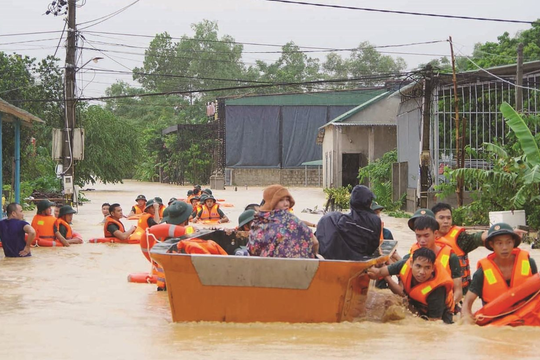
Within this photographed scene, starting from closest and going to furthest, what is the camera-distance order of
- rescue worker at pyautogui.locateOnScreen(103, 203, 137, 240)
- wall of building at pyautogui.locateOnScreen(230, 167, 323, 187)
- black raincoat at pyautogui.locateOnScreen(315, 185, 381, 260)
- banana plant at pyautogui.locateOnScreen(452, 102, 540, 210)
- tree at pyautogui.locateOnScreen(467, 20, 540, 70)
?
black raincoat at pyautogui.locateOnScreen(315, 185, 381, 260)
rescue worker at pyautogui.locateOnScreen(103, 203, 137, 240)
banana plant at pyautogui.locateOnScreen(452, 102, 540, 210)
tree at pyautogui.locateOnScreen(467, 20, 540, 70)
wall of building at pyautogui.locateOnScreen(230, 167, 323, 187)

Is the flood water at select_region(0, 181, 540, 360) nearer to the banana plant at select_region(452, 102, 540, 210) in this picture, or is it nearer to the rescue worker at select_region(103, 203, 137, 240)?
the rescue worker at select_region(103, 203, 137, 240)

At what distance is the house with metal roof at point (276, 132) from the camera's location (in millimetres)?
56781

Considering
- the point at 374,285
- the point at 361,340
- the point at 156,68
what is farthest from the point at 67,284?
the point at 156,68

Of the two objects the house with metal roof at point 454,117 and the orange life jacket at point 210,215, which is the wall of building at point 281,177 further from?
the orange life jacket at point 210,215

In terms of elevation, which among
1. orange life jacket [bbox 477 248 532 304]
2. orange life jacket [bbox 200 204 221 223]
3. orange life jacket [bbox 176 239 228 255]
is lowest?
orange life jacket [bbox 200 204 221 223]

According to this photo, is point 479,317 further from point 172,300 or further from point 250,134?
point 250,134

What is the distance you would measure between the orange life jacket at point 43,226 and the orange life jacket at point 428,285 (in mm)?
9680

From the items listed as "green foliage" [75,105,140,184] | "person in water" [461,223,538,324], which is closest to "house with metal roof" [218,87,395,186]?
"green foliage" [75,105,140,184]

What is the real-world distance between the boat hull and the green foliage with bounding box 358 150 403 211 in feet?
67.7

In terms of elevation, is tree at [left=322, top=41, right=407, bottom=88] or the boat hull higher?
tree at [left=322, top=41, right=407, bottom=88]

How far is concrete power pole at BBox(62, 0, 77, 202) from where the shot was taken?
26.5m

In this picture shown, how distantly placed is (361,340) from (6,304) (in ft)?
16.0

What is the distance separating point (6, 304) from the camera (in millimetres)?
9594

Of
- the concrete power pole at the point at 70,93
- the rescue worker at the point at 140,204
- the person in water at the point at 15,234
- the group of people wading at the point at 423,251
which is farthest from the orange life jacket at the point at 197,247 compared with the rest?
the concrete power pole at the point at 70,93
